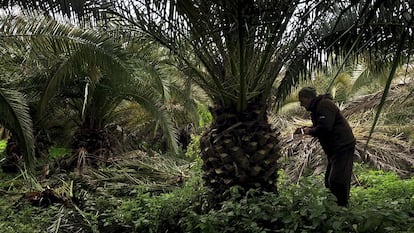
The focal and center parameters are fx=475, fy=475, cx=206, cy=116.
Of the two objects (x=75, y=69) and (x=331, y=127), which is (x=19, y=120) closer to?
(x=75, y=69)

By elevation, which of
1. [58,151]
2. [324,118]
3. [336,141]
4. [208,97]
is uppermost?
[208,97]

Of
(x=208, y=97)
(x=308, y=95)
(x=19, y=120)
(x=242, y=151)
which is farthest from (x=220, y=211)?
(x=19, y=120)

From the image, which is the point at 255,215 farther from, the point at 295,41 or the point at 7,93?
the point at 7,93

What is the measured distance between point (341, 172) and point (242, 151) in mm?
1174

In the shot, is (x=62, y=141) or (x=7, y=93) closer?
(x=7, y=93)

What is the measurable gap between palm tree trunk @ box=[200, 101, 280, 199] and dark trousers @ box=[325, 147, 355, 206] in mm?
718

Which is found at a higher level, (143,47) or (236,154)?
(143,47)

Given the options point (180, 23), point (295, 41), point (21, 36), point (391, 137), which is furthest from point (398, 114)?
point (21, 36)

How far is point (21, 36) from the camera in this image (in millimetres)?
6395

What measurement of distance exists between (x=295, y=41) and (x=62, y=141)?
30.7ft

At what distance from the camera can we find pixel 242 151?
5734 mm

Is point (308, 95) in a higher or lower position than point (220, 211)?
higher

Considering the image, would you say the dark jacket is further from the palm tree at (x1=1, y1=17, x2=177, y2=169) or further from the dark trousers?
the palm tree at (x1=1, y1=17, x2=177, y2=169)

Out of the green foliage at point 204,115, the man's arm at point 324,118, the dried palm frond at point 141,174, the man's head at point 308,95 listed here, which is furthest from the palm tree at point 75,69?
the green foliage at point 204,115
